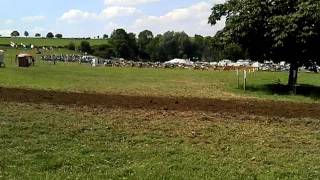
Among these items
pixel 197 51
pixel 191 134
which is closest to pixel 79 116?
pixel 191 134

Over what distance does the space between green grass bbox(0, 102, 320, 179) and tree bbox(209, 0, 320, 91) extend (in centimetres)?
1510

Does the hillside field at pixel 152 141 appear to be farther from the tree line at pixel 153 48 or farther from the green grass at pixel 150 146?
the tree line at pixel 153 48

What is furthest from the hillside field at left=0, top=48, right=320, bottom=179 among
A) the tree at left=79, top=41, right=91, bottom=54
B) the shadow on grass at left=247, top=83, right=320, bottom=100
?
the tree at left=79, top=41, right=91, bottom=54

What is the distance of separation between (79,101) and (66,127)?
7.55m

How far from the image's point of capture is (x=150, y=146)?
12945mm

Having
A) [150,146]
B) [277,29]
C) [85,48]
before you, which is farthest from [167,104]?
[85,48]

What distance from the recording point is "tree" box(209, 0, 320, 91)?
32.9m

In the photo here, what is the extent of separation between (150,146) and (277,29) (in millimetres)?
22460

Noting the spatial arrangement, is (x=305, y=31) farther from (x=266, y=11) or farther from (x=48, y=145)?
(x=48, y=145)

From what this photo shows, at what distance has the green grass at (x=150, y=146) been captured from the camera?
10490 millimetres

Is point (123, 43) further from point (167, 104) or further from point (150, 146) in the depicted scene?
point (150, 146)

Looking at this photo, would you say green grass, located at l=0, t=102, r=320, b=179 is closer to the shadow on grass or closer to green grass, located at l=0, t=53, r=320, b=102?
green grass, located at l=0, t=53, r=320, b=102

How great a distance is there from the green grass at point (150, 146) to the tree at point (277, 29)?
15105 millimetres

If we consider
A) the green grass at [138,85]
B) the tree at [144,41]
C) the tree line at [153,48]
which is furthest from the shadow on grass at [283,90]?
the tree at [144,41]
